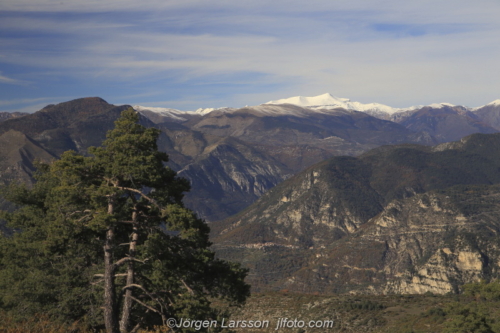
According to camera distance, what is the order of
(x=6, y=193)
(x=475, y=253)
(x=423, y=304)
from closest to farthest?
(x=6, y=193) → (x=423, y=304) → (x=475, y=253)

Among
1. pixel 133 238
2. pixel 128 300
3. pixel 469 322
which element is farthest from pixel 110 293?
pixel 469 322

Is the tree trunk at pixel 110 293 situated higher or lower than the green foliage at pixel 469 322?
higher

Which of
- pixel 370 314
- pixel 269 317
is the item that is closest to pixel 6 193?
pixel 269 317

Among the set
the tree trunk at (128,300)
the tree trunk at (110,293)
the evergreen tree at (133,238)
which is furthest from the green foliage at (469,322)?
the tree trunk at (110,293)

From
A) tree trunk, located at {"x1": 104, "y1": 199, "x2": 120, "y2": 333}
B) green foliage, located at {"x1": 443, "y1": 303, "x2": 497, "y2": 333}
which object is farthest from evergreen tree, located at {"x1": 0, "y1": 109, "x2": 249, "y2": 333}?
green foliage, located at {"x1": 443, "y1": 303, "x2": 497, "y2": 333}

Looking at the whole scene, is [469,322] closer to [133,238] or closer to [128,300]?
[128,300]

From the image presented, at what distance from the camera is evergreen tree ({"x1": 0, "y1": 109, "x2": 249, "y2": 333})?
29.7 m

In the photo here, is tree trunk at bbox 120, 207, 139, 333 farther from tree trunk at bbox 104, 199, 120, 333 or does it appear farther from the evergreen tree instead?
tree trunk at bbox 104, 199, 120, 333

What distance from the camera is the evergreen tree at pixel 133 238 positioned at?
29.7 m

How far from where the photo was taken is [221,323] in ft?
112

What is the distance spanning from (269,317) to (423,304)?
27.0 meters

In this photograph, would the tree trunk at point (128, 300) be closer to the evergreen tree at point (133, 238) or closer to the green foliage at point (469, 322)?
the evergreen tree at point (133, 238)

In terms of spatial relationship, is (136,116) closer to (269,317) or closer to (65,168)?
(65,168)

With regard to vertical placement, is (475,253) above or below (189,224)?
below
